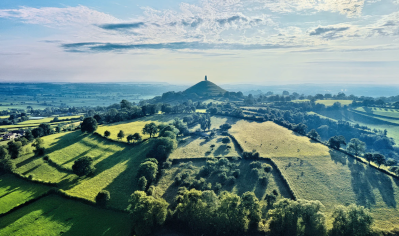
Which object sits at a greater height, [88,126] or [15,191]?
[88,126]

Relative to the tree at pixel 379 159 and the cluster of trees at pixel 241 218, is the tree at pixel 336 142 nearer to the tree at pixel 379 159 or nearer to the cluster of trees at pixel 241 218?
the tree at pixel 379 159

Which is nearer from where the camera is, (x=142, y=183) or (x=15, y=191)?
(x=142, y=183)

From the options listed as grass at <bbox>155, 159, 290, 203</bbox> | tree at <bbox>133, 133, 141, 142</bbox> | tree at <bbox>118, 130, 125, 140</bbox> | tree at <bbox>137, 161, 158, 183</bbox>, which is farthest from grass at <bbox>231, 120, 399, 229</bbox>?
tree at <bbox>118, 130, 125, 140</bbox>

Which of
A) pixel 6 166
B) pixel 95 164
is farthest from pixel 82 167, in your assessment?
pixel 6 166

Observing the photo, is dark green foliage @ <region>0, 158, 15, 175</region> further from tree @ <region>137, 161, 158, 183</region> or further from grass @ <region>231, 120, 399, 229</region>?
grass @ <region>231, 120, 399, 229</region>

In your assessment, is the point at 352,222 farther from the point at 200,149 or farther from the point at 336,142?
the point at 200,149

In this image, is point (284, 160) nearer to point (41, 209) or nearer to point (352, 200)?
point (352, 200)
